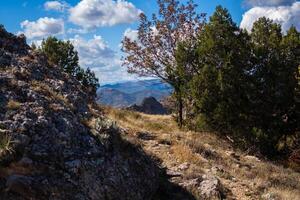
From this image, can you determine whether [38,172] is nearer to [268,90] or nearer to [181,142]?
[181,142]

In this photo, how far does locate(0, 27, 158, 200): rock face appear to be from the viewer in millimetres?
8273

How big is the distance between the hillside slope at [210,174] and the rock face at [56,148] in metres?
1.32

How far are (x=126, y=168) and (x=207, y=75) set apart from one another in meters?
12.9

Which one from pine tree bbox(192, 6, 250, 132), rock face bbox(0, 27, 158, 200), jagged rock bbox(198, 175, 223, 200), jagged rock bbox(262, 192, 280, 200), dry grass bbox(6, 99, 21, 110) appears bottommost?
jagged rock bbox(262, 192, 280, 200)

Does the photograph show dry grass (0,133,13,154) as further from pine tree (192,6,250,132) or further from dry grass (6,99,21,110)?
pine tree (192,6,250,132)

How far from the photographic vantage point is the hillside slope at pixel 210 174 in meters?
12.1

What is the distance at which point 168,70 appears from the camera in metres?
31.9

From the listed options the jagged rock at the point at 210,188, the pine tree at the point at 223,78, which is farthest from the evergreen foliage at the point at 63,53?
the jagged rock at the point at 210,188

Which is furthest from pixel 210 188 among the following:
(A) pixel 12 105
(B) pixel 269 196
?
(A) pixel 12 105

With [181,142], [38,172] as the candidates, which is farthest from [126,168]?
[181,142]

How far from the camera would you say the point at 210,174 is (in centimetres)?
1391

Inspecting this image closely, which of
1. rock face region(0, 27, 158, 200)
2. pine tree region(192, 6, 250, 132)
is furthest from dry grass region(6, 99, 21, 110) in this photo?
pine tree region(192, 6, 250, 132)

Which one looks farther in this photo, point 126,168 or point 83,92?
point 83,92

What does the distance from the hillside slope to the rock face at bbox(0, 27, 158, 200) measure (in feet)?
4.33
